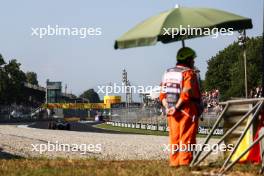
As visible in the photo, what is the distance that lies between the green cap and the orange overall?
0.26 metres

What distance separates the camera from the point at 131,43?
7711 mm

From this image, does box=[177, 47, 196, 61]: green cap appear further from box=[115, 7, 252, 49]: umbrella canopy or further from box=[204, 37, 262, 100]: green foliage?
box=[204, 37, 262, 100]: green foliage

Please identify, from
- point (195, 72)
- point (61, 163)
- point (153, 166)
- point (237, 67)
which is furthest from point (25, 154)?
point (237, 67)

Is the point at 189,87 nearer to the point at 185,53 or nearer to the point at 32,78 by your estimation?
the point at 185,53

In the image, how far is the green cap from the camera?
7.95m

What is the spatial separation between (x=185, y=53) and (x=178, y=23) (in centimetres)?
62

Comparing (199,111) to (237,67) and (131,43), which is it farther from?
(237,67)

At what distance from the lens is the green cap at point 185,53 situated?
7.95 metres

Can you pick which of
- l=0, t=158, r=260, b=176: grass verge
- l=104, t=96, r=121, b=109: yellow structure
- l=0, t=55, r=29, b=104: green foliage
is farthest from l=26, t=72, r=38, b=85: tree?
l=0, t=158, r=260, b=176: grass verge

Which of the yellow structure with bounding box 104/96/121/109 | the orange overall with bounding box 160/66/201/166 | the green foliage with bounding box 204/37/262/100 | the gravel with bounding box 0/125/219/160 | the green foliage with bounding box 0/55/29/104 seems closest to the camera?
the orange overall with bounding box 160/66/201/166

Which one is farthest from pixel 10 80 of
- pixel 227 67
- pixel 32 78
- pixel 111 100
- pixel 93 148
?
pixel 93 148

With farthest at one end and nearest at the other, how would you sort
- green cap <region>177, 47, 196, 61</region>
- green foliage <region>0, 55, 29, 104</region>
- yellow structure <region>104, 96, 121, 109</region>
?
yellow structure <region>104, 96, 121, 109</region> < green foliage <region>0, 55, 29, 104</region> < green cap <region>177, 47, 196, 61</region>

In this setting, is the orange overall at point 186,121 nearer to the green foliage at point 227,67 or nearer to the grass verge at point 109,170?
the grass verge at point 109,170
